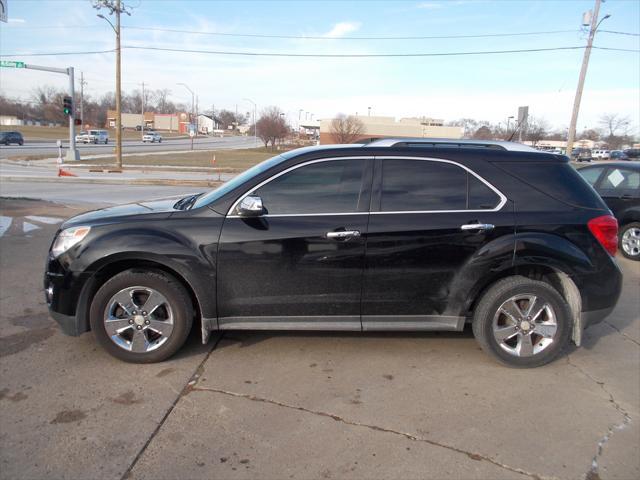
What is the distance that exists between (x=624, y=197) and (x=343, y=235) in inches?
266

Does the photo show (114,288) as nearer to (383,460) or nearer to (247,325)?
(247,325)

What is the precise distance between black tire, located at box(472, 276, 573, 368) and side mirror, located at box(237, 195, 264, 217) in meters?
1.94

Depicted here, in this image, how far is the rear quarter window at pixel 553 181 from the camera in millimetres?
3869

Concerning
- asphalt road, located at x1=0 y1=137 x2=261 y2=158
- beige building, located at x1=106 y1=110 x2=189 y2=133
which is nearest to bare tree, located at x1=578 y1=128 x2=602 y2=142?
asphalt road, located at x1=0 y1=137 x2=261 y2=158

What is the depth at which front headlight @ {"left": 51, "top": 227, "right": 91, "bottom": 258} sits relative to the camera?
146 inches

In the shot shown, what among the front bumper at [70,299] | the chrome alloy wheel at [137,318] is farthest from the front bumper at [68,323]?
the chrome alloy wheel at [137,318]

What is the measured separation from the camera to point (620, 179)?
27.3 ft

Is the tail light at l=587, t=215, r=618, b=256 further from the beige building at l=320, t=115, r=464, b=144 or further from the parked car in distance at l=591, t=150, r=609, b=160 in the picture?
the parked car in distance at l=591, t=150, r=609, b=160

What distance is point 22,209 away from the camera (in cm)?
1062

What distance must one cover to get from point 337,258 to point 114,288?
1726 millimetres

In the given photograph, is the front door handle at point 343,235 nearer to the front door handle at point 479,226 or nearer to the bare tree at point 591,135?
the front door handle at point 479,226

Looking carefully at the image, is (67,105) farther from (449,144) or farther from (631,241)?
(449,144)

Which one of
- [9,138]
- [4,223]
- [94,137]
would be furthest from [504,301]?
[94,137]

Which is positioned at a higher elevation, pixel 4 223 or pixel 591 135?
pixel 591 135
